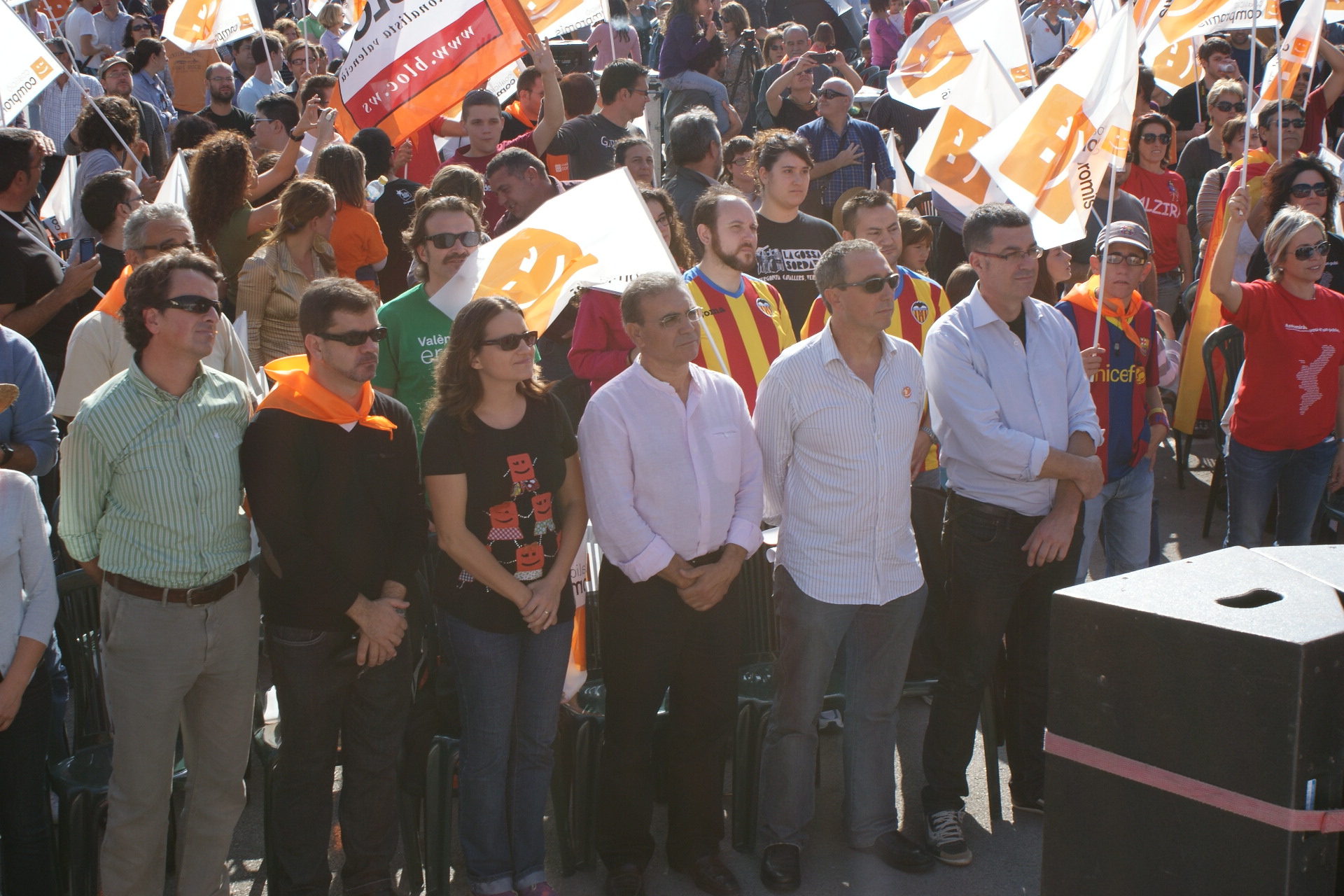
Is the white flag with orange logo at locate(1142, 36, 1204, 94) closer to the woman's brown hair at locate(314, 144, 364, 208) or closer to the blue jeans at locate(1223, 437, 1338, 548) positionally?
the blue jeans at locate(1223, 437, 1338, 548)

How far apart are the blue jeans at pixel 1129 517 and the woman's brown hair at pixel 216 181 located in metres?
4.54

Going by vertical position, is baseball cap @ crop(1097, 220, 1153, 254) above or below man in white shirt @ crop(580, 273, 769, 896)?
above

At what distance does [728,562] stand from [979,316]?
1268 millimetres

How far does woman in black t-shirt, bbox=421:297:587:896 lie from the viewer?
3.72 metres

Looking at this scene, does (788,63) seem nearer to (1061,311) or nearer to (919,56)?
(919,56)

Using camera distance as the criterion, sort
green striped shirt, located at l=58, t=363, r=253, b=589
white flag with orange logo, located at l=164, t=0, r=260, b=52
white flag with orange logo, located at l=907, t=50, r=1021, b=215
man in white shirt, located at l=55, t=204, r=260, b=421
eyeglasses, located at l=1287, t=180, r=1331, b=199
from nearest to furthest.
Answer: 1. green striped shirt, located at l=58, t=363, r=253, b=589
2. man in white shirt, located at l=55, t=204, r=260, b=421
3. white flag with orange logo, located at l=907, t=50, r=1021, b=215
4. eyeglasses, located at l=1287, t=180, r=1331, b=199
5. white flag with orange logo, located at l=164, t=0, r=260, b=52

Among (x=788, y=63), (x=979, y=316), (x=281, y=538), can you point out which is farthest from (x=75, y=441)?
(x=788, y=63)

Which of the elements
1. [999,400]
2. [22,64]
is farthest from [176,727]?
[22,64]

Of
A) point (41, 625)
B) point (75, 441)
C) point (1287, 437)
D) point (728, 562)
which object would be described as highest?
point (75, 441)

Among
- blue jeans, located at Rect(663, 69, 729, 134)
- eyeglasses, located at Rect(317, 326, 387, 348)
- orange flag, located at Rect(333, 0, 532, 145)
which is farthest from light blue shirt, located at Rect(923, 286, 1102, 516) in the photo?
blue jeans, located at Rect(663, 69, 729, 134)

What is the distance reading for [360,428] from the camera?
12.0ft

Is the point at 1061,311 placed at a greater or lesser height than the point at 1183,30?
lesser

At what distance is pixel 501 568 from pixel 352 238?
138 inches

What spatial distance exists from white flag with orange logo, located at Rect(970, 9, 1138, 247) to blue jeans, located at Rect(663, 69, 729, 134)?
5.53 meters
